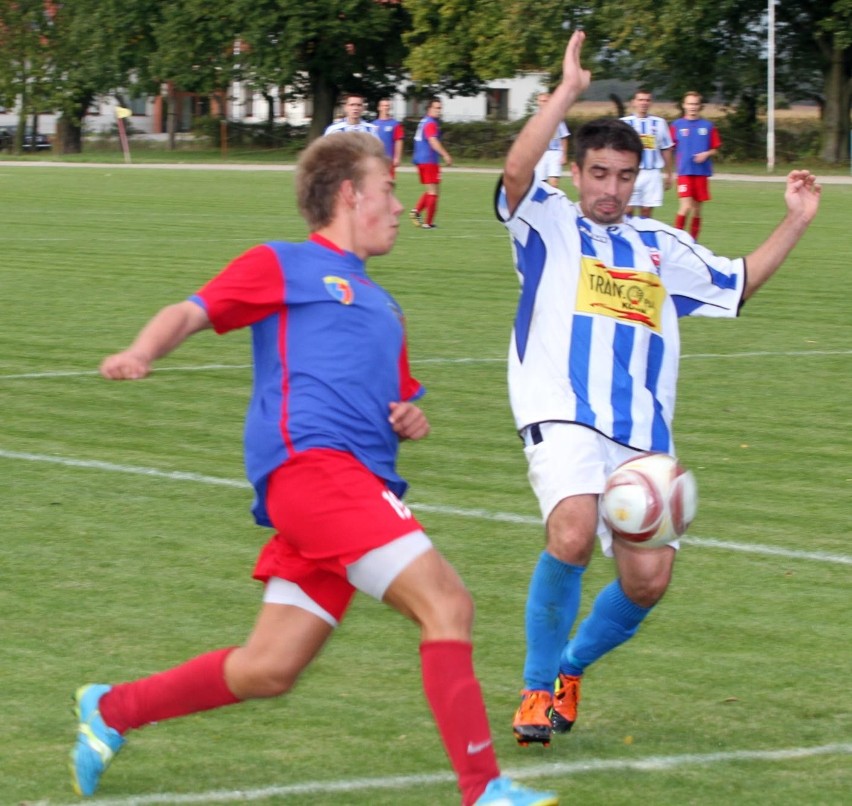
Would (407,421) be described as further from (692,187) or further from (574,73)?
(692,187)

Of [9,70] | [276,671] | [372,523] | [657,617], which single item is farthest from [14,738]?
[9,70]

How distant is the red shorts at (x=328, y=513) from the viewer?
12.6ft

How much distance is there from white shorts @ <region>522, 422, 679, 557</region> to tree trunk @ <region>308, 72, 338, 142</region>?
51312mm

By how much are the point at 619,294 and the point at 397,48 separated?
53.5 meters

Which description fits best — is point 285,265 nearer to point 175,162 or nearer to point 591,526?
point 591,526

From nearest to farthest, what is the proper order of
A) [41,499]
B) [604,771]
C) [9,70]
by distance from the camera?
[604,771] → [41,499] → [9,70]

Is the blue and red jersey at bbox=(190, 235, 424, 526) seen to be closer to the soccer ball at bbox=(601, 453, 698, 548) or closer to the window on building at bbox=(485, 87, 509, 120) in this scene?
the soccer ball at bbox=(601, 453, 698, 548)

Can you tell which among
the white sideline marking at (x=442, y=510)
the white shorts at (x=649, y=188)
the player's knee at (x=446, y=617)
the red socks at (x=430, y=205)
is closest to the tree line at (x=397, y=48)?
the red socks at (x=430, y=205)

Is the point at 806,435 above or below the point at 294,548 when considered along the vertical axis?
below

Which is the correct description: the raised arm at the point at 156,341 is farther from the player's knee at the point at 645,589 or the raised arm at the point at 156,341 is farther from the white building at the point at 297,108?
the white building at the point at 297,108

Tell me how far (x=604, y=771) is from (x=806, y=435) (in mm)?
5272

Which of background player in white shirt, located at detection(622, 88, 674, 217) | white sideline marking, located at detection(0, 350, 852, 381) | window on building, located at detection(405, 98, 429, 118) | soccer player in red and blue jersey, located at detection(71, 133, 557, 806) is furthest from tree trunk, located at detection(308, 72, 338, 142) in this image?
soccer player in red and blue jersey, located at detection(71, 133, 557, 806)

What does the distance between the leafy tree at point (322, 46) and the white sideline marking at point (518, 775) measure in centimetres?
4980

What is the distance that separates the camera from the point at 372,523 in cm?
385
